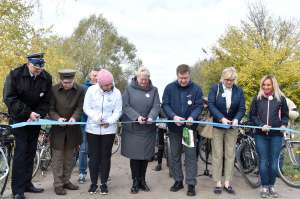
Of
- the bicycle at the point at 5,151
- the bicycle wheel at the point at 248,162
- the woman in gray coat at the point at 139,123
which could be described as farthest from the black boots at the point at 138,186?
the bicycle at the point at 5,151

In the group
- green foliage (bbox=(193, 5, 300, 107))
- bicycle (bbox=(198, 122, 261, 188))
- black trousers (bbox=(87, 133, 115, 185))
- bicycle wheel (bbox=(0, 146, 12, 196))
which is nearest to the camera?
bicycle wheel (bbox=(0, 146, 12, 196))

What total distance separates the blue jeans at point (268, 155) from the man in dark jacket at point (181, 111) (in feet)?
3.38

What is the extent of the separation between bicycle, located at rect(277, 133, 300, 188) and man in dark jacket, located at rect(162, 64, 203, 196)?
1.75 m

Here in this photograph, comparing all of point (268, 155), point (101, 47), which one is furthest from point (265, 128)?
point (101, 47)

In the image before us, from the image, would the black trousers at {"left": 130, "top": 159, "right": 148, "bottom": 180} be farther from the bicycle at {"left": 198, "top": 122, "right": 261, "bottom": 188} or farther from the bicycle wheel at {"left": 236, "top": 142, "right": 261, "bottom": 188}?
the bicycle wheel at {"left": 236, "top": 142, "right": 261, "bottom": 188}

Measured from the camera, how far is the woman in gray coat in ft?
22.3

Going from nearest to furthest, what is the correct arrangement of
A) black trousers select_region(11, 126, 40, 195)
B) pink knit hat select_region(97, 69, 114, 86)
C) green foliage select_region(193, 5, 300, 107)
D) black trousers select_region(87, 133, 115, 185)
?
black trousers select_region(11, 126, 40, 195)
pink knit hat select_region(97, 69, 114, 86)
black trousers select_region(87, 133, 115, 185)
green foliage select_region(193, 5, 300, 107)

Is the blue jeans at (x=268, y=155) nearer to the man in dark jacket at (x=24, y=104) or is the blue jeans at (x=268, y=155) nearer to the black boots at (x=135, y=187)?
the black boots at (x=135, y=187)

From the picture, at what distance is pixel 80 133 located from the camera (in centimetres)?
694

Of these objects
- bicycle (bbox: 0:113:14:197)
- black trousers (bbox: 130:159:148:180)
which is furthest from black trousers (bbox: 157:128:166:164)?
bicycle (bbox: 0:113:14:197)

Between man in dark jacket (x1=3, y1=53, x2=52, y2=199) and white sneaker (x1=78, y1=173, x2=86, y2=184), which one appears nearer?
man in dark jacket (x1=3, y1=53, x2=52, y2=199)

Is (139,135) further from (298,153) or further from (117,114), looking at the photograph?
(298,153)

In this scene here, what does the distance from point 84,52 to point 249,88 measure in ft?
99.6

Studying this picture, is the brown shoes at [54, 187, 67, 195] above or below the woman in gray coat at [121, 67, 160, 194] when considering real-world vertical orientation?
below
